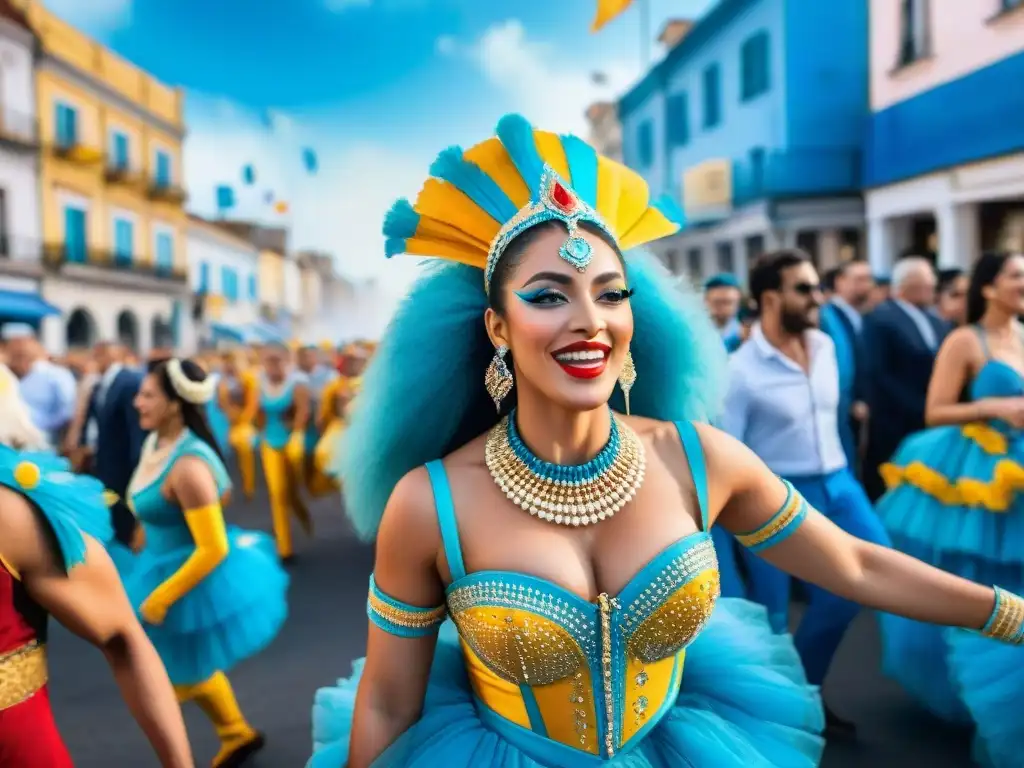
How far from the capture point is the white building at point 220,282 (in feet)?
123

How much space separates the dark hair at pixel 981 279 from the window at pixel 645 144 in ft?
73.0

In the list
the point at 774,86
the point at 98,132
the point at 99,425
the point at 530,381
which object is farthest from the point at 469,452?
the point at 98,132

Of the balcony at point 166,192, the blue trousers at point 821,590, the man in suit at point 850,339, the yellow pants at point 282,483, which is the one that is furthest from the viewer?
the balcony at point 166,192

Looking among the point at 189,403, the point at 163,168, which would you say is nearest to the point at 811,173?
the point at 189,403

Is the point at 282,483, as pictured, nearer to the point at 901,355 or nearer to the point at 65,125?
the point at 901,355

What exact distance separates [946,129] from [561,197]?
12.0m

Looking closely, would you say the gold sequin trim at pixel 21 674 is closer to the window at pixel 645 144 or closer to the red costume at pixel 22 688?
the red costume at pixel 22 688

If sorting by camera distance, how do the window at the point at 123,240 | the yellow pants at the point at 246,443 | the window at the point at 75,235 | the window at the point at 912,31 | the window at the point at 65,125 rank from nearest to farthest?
the yellow pants at the point at 246,443 < the window at the point at 912,31 < the window at the point at 65,125 < the window at the point at 75,235 < the window at the point at 123,240

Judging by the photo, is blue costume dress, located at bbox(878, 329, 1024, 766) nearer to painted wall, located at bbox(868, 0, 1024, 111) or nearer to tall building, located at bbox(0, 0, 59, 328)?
painted wall, located at bbox(868, 0, 1024, 111)

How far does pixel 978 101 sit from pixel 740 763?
1154 cm

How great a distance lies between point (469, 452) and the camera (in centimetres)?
205

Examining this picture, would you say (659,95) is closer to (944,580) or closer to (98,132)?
(98,132)

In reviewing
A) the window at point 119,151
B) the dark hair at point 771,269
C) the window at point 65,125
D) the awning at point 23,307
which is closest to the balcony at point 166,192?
the window at point 119,151

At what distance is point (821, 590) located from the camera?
395 centimetres
